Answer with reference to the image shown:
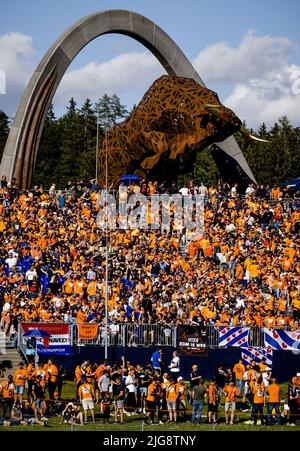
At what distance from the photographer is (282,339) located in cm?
3002

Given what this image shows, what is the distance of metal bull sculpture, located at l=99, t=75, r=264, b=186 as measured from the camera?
1561 inches

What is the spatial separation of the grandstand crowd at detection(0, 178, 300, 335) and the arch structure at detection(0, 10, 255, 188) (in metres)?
1.92

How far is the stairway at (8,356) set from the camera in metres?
28.5

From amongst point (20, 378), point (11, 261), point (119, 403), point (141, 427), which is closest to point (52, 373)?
point (20, 378)

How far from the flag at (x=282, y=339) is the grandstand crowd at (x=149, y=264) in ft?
2.41

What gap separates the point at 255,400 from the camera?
25172 mm

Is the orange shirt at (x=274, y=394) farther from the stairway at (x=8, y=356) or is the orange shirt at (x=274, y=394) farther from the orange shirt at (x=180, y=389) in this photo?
the stairway at (x=8, y=356)

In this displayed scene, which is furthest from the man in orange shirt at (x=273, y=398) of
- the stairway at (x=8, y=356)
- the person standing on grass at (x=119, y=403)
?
the stairway at (x=8, y=356)

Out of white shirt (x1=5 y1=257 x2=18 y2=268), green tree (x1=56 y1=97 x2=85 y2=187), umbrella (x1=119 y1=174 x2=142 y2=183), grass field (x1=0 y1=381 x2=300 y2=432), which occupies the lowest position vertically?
grass field (x1=0 y1=381 x2=300 y2=432)

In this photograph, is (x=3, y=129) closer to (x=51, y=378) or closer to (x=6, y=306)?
(x=6, y=306)

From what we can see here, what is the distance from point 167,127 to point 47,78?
5147 mm

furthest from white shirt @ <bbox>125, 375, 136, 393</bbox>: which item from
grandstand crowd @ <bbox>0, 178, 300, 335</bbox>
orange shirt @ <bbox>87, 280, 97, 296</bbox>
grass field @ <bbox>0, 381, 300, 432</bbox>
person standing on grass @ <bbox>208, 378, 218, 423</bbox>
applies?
orange shirt @ <bbox>87, 280, 97, 296</bbox>

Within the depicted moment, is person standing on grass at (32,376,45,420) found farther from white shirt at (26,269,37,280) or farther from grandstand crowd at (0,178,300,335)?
white shirt at (26,269,37,280)

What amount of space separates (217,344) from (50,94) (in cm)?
1541
